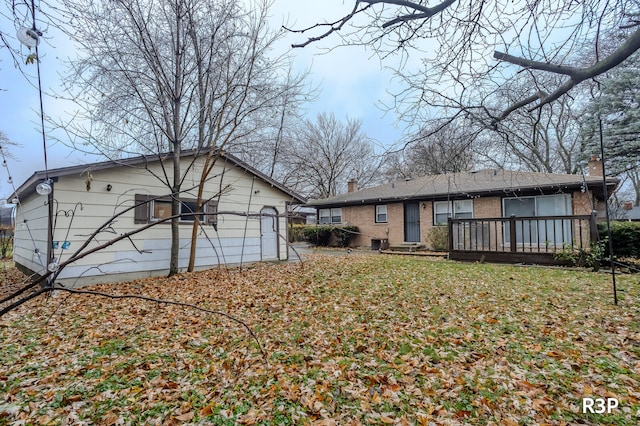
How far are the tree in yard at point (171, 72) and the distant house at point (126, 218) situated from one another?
551mm

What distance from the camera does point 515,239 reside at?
9.29m

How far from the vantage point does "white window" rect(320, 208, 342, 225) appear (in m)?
17.8

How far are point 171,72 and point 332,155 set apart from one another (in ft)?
62.5

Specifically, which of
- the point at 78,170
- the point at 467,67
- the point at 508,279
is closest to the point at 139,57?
the point at 78,170

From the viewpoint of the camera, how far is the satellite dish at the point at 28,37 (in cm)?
149

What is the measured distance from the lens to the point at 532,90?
4926 millimetres

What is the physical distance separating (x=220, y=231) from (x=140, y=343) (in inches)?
223

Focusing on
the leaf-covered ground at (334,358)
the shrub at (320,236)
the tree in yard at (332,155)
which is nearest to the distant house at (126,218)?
the leaf-covered ground at (334,358)

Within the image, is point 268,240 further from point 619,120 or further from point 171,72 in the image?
point 619,120

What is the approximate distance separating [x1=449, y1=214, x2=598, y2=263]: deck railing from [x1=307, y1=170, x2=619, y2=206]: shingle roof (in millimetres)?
1169

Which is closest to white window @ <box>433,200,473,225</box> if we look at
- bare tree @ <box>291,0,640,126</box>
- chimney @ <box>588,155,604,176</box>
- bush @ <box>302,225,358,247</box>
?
bush @ <box>302,225,358,247</box>

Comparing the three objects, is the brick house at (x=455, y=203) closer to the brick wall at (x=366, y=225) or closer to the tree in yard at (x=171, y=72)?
the brick wall at (x=366, y=225)

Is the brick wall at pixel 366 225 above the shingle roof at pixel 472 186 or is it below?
below

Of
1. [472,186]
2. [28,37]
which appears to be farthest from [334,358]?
[472,186]
